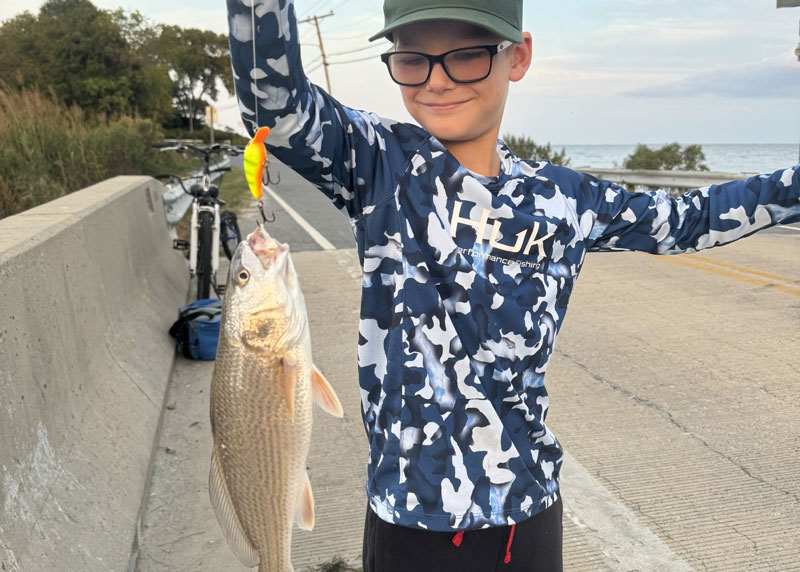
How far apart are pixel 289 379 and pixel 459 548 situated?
22.7 inches

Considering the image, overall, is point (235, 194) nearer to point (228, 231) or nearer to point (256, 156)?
point (228, 231)

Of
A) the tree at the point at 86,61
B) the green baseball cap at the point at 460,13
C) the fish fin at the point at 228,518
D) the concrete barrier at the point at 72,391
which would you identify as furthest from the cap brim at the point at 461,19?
the tree at the point at 86,61

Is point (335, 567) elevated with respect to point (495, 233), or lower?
lower

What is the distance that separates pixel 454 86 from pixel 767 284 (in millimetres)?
7420

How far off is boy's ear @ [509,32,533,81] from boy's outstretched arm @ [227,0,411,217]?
0.41 meters

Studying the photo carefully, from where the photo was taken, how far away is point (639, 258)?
10031mm

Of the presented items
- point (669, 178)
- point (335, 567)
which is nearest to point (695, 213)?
point (335, 567)

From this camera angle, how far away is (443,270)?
1.88 metres

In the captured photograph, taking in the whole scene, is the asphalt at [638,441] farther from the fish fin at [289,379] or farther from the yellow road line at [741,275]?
the fish fin at [289,379]

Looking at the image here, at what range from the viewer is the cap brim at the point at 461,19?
6.07 ft

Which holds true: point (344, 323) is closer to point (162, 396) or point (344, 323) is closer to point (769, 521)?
point (162, 396)

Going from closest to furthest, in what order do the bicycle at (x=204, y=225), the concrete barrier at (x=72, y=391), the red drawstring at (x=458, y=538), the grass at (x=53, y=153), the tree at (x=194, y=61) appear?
the red drawstring at (x=458, y=538) → the concrete barrier at (x=72, y=391) → the bicycle at (x=204, y=225) → the grass at (x=53, y=153) → the tree at (x=194, y=61)

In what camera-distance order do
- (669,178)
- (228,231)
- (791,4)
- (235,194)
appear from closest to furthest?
(791,4), (228,231), (669,178), (235,194)

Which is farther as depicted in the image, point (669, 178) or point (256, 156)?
point (669, 178)
